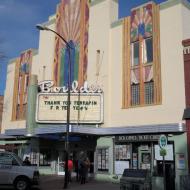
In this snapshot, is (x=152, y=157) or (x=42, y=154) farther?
(x=42, y=154)

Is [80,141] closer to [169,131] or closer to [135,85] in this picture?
[135,85]

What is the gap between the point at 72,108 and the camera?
98.7 ft

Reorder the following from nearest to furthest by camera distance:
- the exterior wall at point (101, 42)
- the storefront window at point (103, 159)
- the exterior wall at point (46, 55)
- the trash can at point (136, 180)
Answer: the trash can at point (136, 180) → the storefront window at point (103, 159) → the exterior wall at point (101, 42) → the exterior wall at point (46, 55)

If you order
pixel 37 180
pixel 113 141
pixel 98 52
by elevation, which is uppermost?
pixel 98 52

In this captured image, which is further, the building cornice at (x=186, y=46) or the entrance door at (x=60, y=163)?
the entrance door at (x=60, y=163)

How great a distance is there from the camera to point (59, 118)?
3023 cm

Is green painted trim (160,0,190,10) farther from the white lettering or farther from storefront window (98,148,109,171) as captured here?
storefront window (98,148,109,171)

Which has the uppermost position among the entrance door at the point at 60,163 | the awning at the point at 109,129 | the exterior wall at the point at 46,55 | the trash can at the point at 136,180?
the exterior wall at the point at 46,55

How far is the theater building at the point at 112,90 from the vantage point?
24.7 meters

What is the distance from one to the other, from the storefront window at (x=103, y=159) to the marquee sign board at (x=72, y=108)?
7.37 ft

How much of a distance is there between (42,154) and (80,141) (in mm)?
4861

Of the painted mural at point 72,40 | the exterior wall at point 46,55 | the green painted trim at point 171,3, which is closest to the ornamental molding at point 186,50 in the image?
the green painted trim at point 171,3

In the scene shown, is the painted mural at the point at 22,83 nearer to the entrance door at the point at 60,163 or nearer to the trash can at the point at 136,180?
the entrance door at the point at 60,163

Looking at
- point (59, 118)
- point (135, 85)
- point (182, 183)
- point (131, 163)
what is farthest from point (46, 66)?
point (182, 183)
